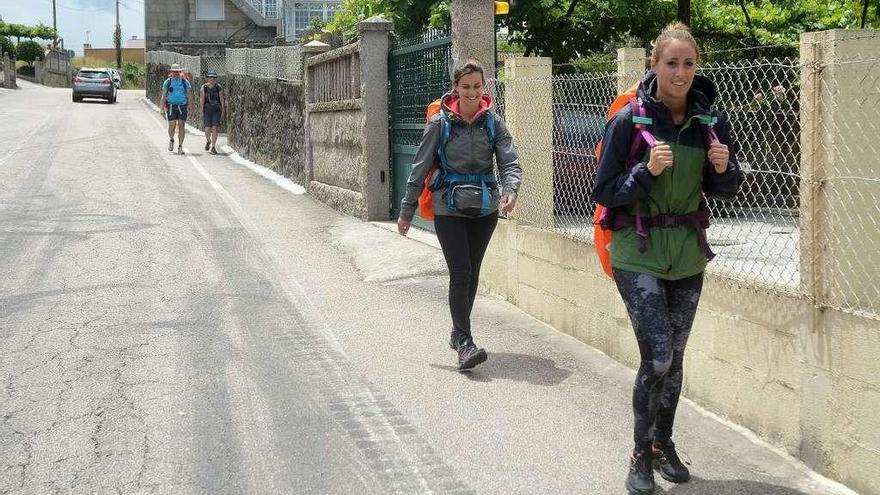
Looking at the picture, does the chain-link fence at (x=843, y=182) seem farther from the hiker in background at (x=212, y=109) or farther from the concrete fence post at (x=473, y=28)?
the hiker in background at (x=212, y=109)

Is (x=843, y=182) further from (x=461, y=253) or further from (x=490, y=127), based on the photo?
(x=461, y=253)

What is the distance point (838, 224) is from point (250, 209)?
36.4ft

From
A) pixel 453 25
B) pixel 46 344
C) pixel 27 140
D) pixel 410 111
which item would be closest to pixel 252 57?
pixel 27 140

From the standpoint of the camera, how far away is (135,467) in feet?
16.3

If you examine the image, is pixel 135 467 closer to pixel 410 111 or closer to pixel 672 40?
pixel 672 40

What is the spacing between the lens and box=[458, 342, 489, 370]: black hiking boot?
21.6ft

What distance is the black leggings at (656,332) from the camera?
4.43m

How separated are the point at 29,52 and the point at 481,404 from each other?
73.8 meters

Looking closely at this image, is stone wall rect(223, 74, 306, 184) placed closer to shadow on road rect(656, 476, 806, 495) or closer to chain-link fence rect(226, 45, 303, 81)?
chain-link fence rect(226, 45, 303, 81)

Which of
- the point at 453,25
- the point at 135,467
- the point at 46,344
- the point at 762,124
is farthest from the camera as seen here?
the point at 453,25

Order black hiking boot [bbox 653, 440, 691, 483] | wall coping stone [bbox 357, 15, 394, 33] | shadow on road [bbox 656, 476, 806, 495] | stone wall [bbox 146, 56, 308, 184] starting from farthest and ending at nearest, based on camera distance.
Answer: stone wall [bbox 146, 56, 308, 184], wall coping stone [bbox 357, 15, 394, 33], black hiking boot [bbox 653, 440, 691, 483], shadow on road [bbox 656, 476, 806, 495]

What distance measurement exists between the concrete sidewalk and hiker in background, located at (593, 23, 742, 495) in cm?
59

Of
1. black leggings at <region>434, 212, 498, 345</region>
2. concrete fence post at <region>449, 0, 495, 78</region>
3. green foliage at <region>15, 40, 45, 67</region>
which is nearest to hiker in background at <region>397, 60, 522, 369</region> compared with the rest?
black leggings at <region>434, 212, 498, 345</region>

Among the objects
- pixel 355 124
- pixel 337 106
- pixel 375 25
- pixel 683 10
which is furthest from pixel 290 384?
pixel 683 10
